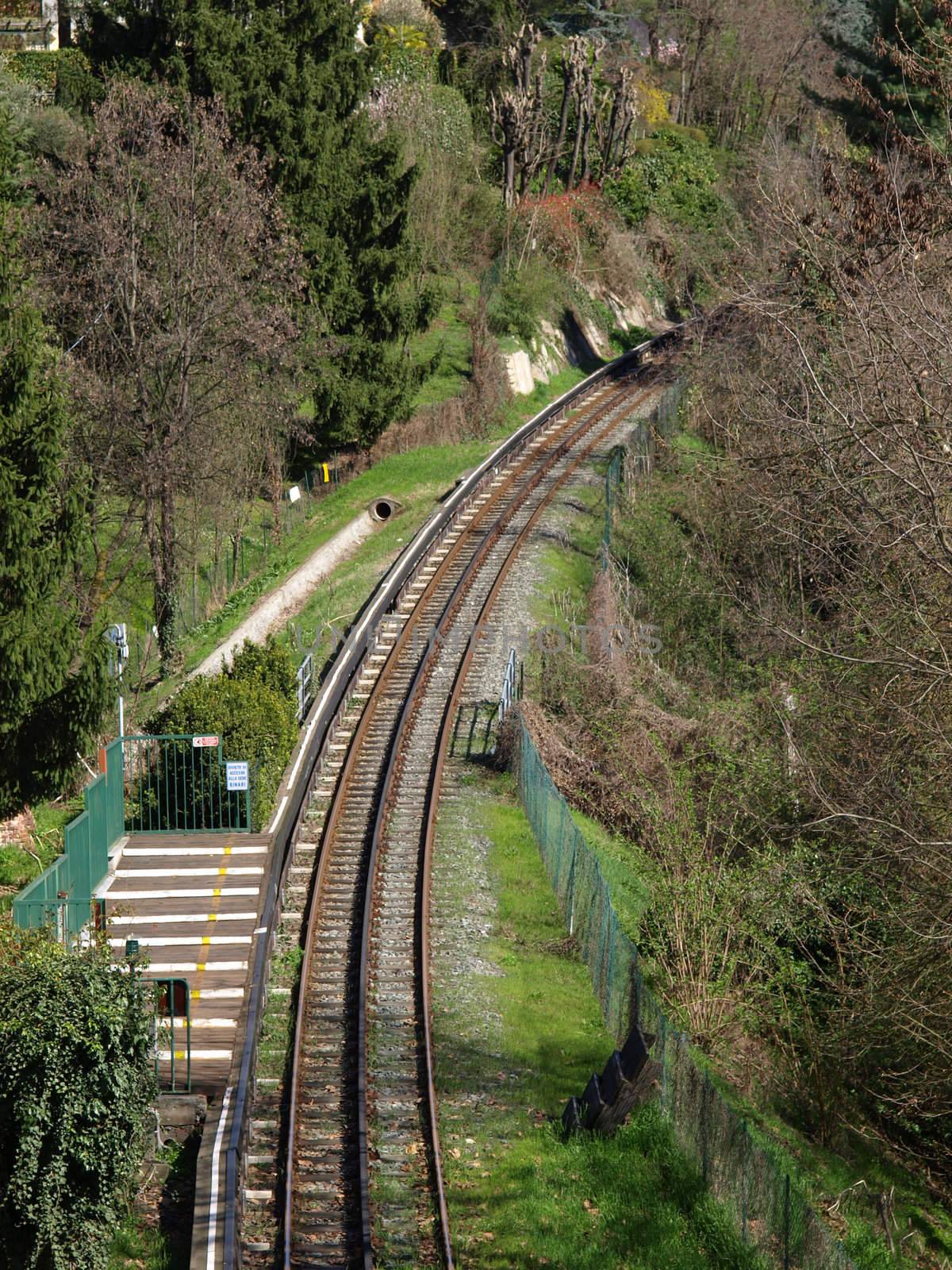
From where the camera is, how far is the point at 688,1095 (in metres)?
13.8

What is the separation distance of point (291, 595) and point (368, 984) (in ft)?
52.3

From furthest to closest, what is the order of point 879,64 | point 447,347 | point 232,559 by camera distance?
point 879,64
point 447,347
point 232,559

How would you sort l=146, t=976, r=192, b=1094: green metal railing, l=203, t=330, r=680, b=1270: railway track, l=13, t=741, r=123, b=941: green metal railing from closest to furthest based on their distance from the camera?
l=203, t=330, r=680, b=1270: railway track < l=146, t=976, r=192, b=1094: green metal railing < l=13, t=741, r=123, b=941: green metal railing

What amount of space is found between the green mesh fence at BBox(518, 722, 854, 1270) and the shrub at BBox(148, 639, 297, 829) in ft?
14.4

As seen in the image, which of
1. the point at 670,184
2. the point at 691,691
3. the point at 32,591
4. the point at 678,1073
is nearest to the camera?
the point at 678,1073

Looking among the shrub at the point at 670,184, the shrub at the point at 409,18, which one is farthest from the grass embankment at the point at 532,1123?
the shrub at the point at 409,18

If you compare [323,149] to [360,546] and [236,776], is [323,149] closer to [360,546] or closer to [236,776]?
[360,546]

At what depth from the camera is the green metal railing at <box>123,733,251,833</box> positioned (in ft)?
68.7

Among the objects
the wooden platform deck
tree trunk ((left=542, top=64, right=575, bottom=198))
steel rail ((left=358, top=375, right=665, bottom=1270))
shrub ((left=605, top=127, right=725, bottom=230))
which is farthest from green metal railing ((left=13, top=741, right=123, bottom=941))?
shrub ((left=605, top=127, right=725, bottom=230))

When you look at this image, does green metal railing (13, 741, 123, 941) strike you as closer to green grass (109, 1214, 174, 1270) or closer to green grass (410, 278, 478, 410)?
green grass (109, 1214, 174, 1270)

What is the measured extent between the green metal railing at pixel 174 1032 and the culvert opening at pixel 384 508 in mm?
21794

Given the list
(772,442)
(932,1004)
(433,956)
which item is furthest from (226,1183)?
(772,442)

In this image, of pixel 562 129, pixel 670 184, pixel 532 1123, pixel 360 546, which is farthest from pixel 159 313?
pixel 670 184

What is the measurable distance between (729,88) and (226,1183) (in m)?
70.5
